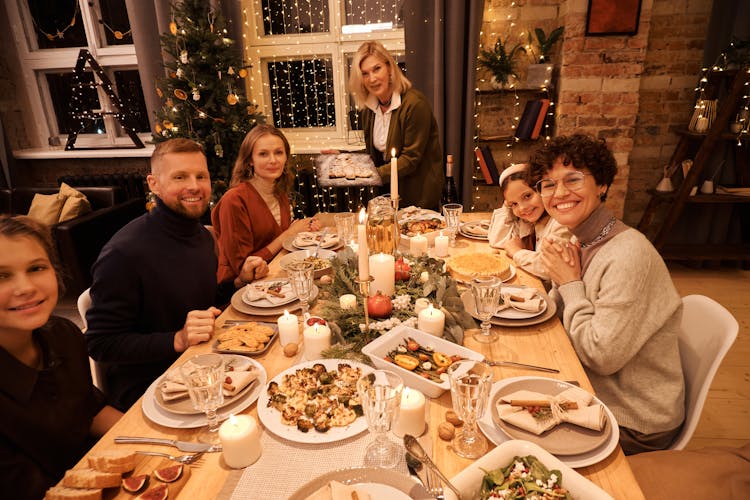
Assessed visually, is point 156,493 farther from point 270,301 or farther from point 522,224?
point 522,224

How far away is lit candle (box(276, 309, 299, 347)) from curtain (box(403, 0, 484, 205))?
306 centimetres

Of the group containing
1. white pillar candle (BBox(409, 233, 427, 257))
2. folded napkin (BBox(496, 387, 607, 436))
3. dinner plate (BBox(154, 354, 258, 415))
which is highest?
white pillar candle (BBox(409, 233, 427, 257))

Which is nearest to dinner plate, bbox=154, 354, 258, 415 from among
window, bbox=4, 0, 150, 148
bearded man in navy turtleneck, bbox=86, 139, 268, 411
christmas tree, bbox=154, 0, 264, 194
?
bearded man in navy turtleneck, bbox=86, 139, 268, 411

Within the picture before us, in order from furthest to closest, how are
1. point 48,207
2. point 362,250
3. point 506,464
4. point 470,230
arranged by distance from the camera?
point 48,207, point 470,230, point 362,250, point 506,464

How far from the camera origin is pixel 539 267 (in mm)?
1962

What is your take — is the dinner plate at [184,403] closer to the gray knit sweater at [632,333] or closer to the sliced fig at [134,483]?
the sliced fig at [134,483]

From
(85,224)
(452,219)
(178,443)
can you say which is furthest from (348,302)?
(85,224)

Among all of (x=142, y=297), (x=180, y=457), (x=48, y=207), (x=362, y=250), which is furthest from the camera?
(x=48, y=207)

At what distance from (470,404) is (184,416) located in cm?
69

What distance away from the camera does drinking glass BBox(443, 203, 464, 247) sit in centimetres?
230

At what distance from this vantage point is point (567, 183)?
164cm

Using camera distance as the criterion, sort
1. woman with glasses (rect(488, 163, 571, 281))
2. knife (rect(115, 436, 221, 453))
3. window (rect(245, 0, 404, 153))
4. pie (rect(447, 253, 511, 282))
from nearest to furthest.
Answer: knife (rect(115, 436, 221, 453)) → pie (rect(447, 253, 511, 282)) → woman with glasses (rect(488, 163, 571, 281)) → window (rect(245, 0, 404, 153))

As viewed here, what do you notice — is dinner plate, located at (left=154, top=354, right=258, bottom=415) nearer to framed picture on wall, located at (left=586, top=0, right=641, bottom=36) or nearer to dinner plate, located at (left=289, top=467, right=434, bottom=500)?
dinner plate, located at (left=289, top=467, right=434, bottom=500)

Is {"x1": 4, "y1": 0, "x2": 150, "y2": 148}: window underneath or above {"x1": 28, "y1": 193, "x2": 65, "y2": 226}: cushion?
above
